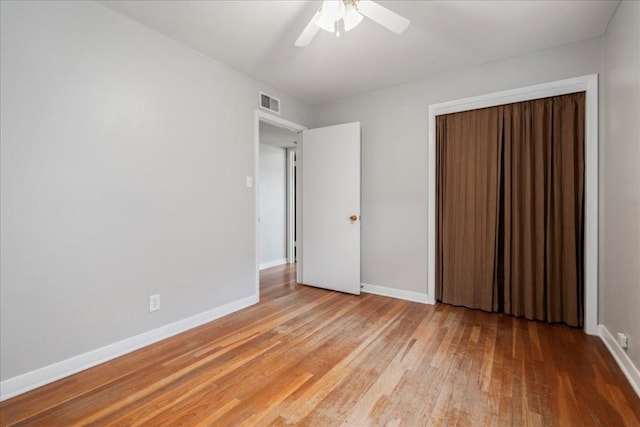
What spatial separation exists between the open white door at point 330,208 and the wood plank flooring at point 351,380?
3.47 ft

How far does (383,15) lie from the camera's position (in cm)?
180

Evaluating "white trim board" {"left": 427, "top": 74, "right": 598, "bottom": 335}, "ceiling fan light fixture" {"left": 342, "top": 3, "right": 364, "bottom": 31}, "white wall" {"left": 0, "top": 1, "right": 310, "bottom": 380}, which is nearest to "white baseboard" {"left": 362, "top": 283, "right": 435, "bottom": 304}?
"white trim board" {"left": 427, "top": 74, "right": 598, "bottom": 335}

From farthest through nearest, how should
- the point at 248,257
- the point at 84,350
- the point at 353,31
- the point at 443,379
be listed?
the point at 248,257 → the point at 353,31 → the point at 84,350 → the point at 443,379

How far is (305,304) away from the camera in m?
3.26

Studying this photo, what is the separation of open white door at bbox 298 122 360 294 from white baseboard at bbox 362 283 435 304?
7.3 inches

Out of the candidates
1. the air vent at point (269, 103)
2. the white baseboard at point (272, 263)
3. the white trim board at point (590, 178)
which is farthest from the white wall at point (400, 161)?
the white baseboard at point (272, 263)

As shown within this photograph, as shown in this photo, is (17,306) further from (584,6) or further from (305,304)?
(584,6)

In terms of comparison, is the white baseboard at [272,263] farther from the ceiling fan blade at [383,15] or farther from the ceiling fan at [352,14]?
the ceiling fan blade at [383,15]

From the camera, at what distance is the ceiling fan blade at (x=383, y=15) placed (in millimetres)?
1728

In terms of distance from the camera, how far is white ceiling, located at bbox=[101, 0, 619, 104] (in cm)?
207

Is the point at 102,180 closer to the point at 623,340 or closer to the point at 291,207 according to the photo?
the point at 623,340

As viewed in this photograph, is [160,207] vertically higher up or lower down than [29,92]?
lower down

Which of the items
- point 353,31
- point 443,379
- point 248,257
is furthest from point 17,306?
point 353,31

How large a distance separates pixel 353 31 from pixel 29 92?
2225 millimetres
